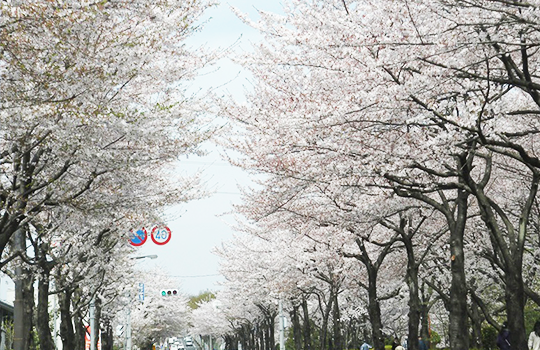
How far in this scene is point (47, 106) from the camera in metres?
8.27

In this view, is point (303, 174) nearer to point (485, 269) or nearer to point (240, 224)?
point (485, 269)

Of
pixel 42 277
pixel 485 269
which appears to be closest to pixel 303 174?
pixel 42 277

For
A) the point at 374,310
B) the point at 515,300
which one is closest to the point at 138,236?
the point at 374,310

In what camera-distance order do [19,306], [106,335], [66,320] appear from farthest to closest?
[106,335] < [66,320] < [19,306]

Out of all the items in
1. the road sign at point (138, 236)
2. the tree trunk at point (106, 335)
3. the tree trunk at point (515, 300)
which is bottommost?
the tree trunk at point (515, 300)

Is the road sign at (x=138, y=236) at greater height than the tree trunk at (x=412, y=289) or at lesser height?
greater

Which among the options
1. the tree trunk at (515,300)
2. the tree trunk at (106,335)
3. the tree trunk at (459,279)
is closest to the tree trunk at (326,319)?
the tree trunk at (106,335)

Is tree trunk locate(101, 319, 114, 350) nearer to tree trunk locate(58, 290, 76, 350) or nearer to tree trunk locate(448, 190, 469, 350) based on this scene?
tree trunk locate(58, 290, 76, 350)

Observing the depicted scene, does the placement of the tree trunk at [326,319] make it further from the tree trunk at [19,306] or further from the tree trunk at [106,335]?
the tree trunk at [19,306]

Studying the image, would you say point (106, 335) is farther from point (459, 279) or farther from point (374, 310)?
point (459, 279)

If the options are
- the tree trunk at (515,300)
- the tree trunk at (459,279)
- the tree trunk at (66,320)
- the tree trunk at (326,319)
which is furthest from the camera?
the tree trunk at (326,319)

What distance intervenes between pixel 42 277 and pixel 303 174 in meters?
7.41

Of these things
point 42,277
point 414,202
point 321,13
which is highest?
point 321,13

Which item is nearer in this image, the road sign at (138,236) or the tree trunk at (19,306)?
the tree trunk at (19,306)
